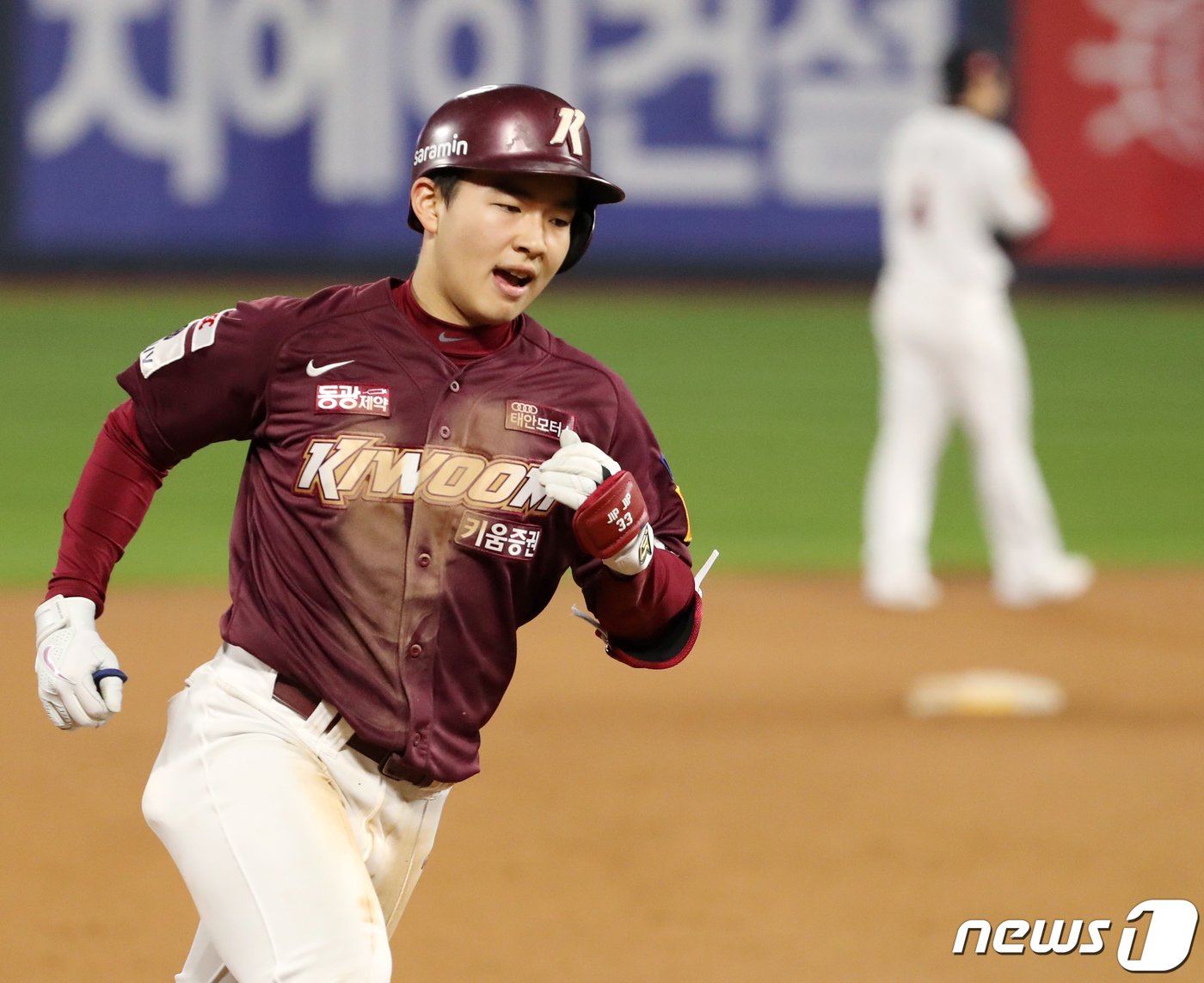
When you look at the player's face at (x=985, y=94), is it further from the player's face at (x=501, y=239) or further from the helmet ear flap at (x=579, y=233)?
the player's face at (x=501, y=239)

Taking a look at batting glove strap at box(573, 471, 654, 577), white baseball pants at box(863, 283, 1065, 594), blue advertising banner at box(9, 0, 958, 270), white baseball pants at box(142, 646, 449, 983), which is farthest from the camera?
blue advertising banner at box(9, 0, 958, 270)

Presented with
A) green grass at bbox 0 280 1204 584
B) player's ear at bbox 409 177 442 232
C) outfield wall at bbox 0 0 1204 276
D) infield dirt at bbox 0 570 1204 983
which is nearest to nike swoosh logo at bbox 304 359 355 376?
player's ear at bbox 409 177 442 232

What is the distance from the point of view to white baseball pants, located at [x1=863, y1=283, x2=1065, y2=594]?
9852 millimetres

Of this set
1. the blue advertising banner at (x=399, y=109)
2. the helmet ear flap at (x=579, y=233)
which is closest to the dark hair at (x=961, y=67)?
the helmet ear flap at (x=579, y=233)

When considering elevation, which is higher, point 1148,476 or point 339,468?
point 339,468

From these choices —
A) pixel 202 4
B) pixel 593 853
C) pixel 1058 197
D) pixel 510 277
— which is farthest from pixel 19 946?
pixel 1058 197

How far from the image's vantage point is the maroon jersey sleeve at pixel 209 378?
3645mm

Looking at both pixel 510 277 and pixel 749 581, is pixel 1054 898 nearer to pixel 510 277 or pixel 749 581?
pixel 510 277

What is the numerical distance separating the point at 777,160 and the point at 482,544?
16.4 meters

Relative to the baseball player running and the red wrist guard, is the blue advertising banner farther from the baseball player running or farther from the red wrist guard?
the red wrist guard

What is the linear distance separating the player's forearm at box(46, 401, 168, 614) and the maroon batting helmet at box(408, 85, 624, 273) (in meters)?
0.76

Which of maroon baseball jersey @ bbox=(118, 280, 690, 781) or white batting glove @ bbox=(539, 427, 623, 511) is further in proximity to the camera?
maroon baseball jersey @ bbox=(118, 280, 690, 781)

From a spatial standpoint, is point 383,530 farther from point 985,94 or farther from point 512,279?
point 985,94

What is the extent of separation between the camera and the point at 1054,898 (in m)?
5.84
